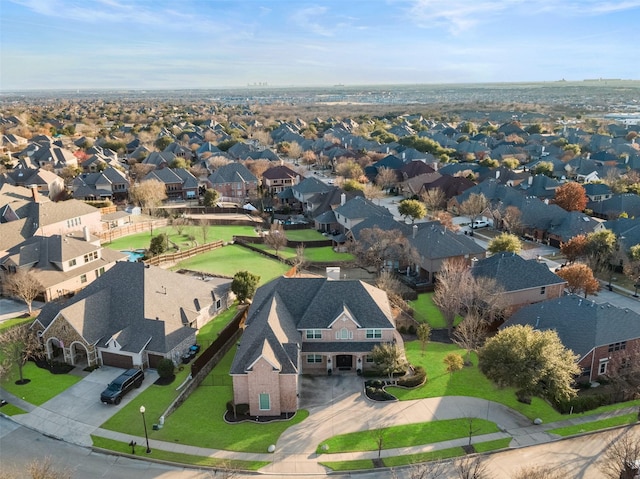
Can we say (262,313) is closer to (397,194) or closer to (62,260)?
(62,260)

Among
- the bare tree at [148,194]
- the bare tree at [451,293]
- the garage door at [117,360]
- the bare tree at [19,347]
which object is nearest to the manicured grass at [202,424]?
the garage door at [117,360]

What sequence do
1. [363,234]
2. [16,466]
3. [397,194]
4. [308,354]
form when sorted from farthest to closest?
[397,194] → [363,234] → [308,354] → [16,466]

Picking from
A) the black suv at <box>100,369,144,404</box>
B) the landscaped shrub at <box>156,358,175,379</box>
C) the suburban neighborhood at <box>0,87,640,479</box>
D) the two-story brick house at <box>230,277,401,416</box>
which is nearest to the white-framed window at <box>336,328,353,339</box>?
the two-story brick house at <box>230,277,401,416</box>

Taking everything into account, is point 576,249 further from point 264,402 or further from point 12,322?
point 12,322

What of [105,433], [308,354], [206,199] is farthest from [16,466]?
[206,199]

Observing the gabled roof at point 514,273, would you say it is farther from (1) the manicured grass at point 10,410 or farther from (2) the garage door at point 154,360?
(1) the manicured grass at point 10,410
